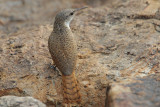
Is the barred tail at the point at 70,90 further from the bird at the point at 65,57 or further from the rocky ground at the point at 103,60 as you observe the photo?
the rocky ground at the point at 103,60

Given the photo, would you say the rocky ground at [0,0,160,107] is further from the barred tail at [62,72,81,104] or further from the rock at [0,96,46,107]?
the rock at [0,96,46,107]

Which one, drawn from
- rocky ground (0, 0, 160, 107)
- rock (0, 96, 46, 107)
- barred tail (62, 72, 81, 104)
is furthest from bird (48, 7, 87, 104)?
rock (0, 96, 46, 107)

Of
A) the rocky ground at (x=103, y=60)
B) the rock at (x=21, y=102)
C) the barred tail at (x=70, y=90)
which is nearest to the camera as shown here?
→ the rock at (x=21, y=102)

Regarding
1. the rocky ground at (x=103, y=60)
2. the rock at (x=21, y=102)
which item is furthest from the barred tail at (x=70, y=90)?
the rock at (x=21, y=102)

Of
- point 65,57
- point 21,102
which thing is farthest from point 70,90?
point 21,102

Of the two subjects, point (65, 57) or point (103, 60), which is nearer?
point (65, 57)

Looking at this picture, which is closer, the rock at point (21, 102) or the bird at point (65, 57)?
the rock at point (21, 102)

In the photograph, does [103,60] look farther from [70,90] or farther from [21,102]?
[21,102]
